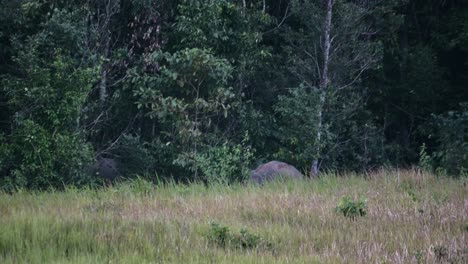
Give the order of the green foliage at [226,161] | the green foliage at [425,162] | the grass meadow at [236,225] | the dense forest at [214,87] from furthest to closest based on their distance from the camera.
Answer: the green foliage at [226,161] → the dense forest at [214,87] → the green foliage at [425,162] → the grass meadow at [236,225]

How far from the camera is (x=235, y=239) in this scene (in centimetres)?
698

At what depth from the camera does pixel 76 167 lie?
47.0ft

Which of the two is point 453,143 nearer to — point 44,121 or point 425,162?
point 425,162

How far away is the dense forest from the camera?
1412 cm

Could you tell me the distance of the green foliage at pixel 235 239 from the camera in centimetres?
688

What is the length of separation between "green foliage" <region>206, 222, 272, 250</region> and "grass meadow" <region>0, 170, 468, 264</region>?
0.9 inches

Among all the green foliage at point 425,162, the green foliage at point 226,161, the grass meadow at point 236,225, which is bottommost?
the green foliage at point 226,161

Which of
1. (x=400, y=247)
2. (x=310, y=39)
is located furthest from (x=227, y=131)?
(x=400, y=247)

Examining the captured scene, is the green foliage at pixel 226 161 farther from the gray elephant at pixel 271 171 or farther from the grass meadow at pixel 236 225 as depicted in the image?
the grass meadow at pixel 236 225

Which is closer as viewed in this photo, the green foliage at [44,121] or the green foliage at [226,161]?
the green foliage at [44,121]

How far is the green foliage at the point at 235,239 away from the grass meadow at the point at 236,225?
2cm

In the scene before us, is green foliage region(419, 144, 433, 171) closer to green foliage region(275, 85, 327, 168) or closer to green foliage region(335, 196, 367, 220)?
green foliage region(275, 85, 327, 168)

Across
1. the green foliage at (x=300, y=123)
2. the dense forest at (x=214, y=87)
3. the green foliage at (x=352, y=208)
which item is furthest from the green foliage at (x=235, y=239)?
the green foliage at (x=300, y=123)

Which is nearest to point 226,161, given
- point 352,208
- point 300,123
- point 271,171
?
point 271,171
